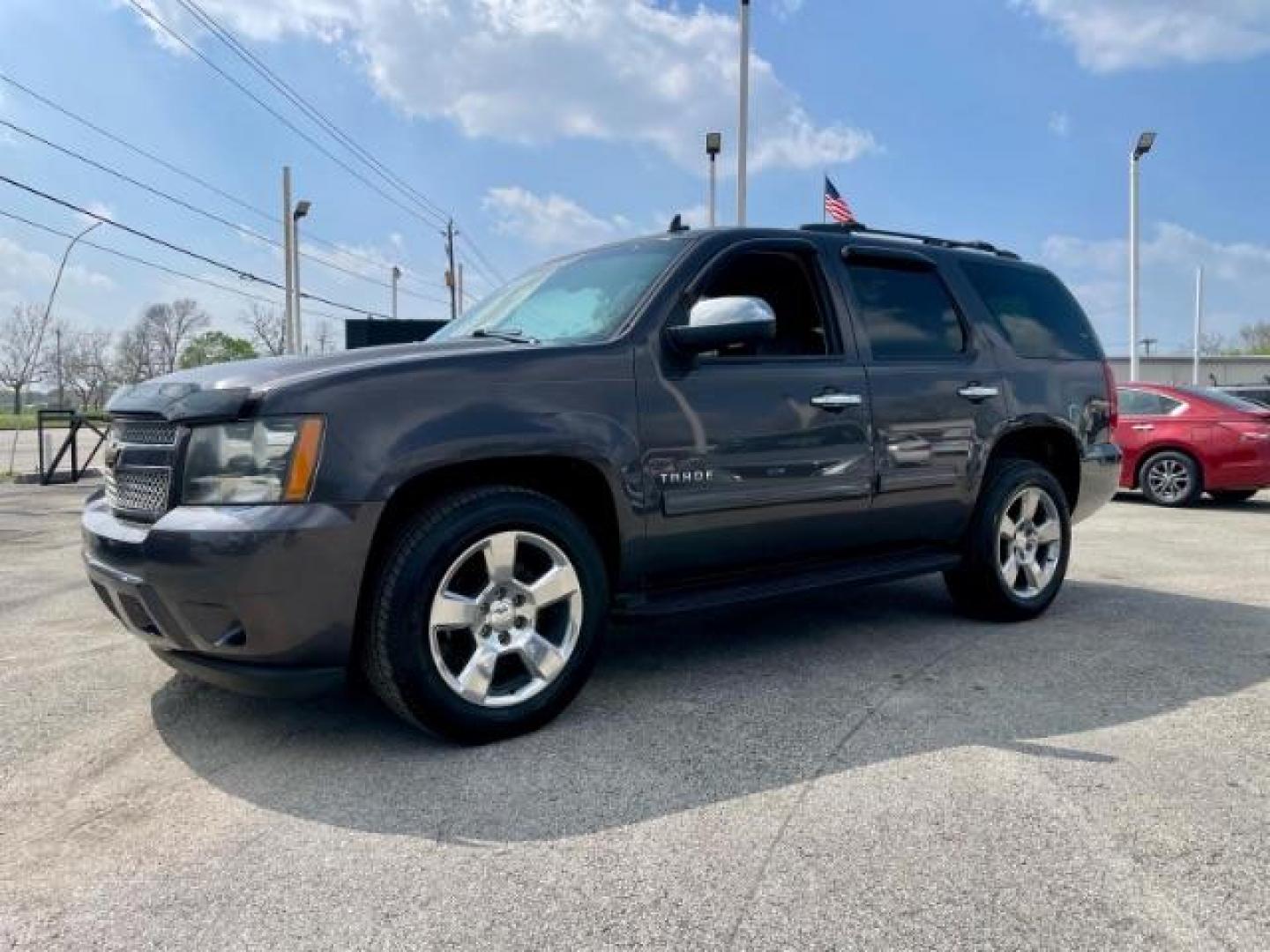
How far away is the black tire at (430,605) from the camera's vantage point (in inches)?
119

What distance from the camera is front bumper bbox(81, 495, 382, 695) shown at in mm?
2855

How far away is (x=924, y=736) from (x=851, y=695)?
1.59 feet

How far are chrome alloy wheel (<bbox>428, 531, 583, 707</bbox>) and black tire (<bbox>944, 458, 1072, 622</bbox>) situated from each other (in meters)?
2.40

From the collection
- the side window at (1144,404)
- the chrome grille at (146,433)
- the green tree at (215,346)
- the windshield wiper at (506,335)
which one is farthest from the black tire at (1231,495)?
the green tree at (215,346)

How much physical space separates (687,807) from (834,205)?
461 inches

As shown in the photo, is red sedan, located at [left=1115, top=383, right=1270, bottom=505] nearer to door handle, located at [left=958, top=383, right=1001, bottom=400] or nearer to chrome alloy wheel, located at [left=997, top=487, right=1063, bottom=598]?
chrome alloy wheel, located at [left=997, top=487, right=1063, bottom=598]

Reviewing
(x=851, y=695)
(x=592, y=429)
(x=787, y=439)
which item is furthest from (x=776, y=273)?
(x=851, y=695)

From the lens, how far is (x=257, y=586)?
2854mm

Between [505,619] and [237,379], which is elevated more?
[237,379]

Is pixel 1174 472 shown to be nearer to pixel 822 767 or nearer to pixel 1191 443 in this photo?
pixel 1191 443

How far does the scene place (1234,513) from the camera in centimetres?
1024

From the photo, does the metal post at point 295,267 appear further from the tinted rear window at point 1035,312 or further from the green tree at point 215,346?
the green tree at point 215,346

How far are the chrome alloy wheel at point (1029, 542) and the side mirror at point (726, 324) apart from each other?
2.09 metres

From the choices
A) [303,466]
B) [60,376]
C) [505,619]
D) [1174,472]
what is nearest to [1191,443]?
[1174,472]
